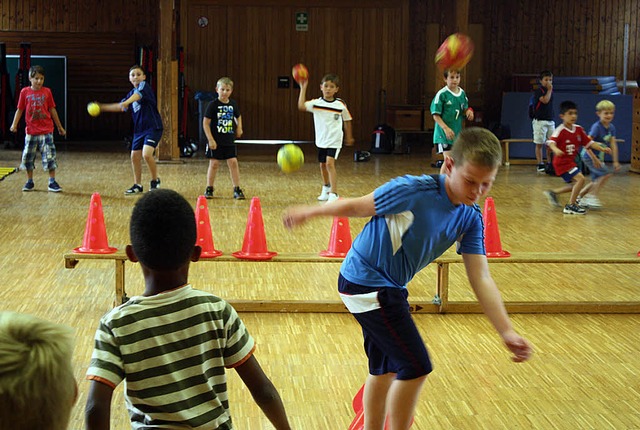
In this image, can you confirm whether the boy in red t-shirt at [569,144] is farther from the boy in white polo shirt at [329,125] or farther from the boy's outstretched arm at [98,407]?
the boy's outstretched arm at [98,407]

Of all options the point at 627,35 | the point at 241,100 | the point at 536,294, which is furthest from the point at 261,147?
the point at 536,294

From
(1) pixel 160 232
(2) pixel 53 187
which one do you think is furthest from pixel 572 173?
(1) pixel 160 232

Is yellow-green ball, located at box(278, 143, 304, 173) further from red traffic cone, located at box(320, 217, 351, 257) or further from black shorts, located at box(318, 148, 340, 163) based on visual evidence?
black shorts, located at box(318, 148, 340, 163)

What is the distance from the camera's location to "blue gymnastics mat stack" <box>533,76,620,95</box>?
19688 mm

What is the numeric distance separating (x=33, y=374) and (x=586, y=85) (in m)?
19.8

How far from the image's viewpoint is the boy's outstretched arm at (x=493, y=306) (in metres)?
3.29

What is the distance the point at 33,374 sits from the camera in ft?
4.46

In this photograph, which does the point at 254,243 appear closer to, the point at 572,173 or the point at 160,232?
the point at 160,232

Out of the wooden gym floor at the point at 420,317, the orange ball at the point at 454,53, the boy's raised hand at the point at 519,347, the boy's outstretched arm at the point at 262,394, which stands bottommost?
the wooden gym floor at the point at 420,317

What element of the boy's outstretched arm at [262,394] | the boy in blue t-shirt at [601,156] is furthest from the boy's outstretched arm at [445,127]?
the boy's outstretched arm at [262,394]

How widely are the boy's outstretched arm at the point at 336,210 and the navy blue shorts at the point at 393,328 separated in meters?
0.29

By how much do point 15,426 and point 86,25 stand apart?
20.8 m

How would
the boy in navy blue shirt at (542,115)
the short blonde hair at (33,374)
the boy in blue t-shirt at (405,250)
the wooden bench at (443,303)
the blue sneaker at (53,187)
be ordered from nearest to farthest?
the short blonde hair at (33,374) < the boy in blue t-shirt at (405,250) < the wooden bench at (443,303) < the blue sneaker at (53,187) < the boy in navy blue shirt at (542,115)

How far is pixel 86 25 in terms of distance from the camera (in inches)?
827
